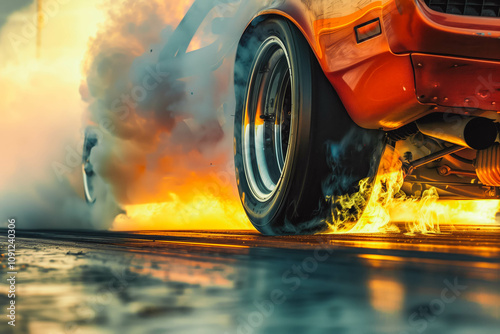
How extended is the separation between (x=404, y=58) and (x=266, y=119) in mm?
1265

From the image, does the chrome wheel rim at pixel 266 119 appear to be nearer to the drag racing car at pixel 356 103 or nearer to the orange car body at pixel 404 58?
the drag racing car at pixel 356 103

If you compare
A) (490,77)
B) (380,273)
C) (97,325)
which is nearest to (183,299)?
(97,325)

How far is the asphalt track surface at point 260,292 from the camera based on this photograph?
2.51 ft

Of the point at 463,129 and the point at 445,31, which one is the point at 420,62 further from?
the point at 463,129

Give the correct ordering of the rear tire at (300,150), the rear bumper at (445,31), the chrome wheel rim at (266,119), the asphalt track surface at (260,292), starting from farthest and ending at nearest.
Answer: the chrome wheel rim at (266,119)
the rear tire at (300,150)
the rear bumper at (445,31)
the asphalt track surface at (260,292)

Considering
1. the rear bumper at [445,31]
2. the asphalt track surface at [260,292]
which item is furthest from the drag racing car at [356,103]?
the asphalt track surface at [260,292]


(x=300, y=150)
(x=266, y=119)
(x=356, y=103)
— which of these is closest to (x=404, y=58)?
(x=356, y=103)

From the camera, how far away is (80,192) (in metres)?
5.80

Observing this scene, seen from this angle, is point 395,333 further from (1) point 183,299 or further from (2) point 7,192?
(2) point 7,192

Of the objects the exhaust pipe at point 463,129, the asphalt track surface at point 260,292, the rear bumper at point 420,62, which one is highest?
the rear bumper at point 420,62

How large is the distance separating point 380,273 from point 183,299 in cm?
49

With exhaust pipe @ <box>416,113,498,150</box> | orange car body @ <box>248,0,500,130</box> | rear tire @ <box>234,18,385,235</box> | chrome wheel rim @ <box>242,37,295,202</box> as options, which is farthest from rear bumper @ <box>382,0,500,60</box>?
chrome wheel rim @ <box>242,37,295,202</box>

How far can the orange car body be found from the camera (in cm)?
203

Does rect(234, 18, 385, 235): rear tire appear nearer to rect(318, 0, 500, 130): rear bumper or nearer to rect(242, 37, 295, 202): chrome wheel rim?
rect(242, 37, 295, 202): chrome wheel rim
